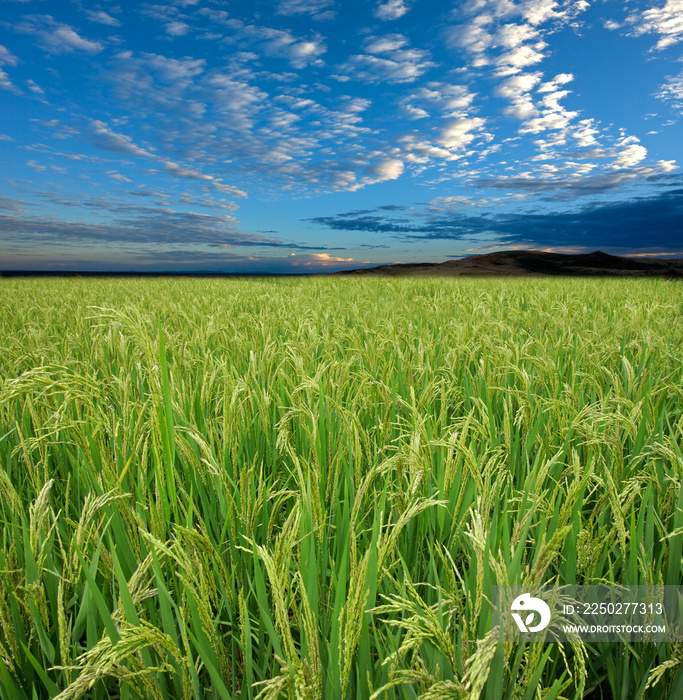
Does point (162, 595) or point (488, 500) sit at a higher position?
point (488, 500)

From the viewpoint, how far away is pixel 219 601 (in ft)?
3.71

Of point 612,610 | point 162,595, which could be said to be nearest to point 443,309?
point 612,610

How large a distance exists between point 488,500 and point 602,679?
1.90 ft

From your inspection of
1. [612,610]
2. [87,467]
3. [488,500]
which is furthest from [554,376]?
[87,467]

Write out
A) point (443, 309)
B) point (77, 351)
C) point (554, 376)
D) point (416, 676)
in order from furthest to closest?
point (443, 309), point (77, 351), point (554, 376), point (416, 676)

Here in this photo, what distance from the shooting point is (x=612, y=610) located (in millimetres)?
1104

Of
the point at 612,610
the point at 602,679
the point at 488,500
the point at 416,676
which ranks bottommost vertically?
the point at 602,679

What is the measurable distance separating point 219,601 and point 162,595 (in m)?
0.26

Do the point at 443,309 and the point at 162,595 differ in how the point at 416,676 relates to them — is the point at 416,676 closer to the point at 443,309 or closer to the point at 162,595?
the point at 162,595

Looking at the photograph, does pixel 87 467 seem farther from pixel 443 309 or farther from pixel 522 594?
pixel 443 309

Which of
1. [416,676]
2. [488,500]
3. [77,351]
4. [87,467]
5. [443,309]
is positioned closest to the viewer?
[416,676]

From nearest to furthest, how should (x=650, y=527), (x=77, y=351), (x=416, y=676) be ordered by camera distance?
(x=416, y=676) < (x=650, y=527) < (x=77, y=351)

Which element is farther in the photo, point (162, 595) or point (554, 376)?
point (554, 376)

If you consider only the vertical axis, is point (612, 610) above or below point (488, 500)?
below
